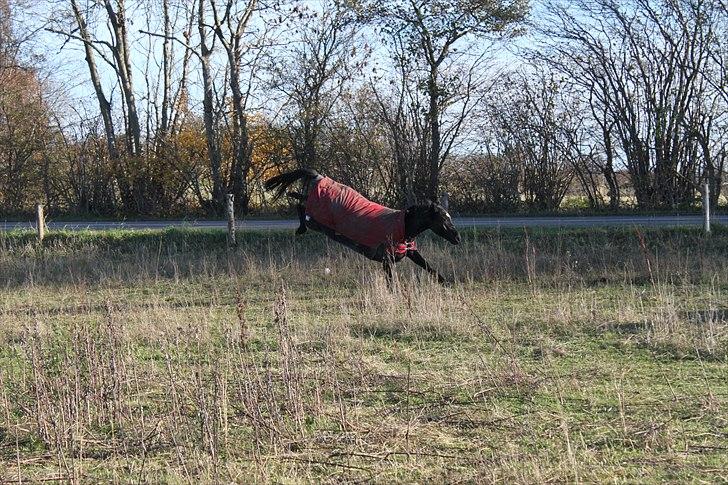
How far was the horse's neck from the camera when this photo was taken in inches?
434

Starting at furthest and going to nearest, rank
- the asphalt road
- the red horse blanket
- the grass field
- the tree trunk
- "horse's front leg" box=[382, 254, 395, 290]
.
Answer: the tree trunk < the asphalt road < the red horse blanket < "horse's front leg" box=[382, 254, 395, 290] < the grass field

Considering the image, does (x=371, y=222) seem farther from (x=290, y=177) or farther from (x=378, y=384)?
(x=378, y=384)

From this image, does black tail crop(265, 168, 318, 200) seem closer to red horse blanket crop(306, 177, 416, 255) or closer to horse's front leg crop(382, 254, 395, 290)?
red horse blanket crop(306, 177, 416, 255)

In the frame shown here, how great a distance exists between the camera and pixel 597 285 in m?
11.4

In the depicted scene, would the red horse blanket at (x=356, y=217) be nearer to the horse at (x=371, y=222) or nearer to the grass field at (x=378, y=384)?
the horse at (x=371, y=222)

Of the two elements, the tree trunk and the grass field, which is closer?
the grass field

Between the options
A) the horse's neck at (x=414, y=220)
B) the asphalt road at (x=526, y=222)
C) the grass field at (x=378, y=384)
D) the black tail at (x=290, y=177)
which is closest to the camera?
the grass field at (x=378, y=384)

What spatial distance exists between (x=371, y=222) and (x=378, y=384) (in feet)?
14.6

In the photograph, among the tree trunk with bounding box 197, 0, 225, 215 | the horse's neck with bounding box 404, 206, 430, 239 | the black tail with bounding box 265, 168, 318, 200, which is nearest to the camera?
the horse's neck with bounding box 404, 206, 430, 239

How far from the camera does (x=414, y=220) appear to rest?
36.3ft

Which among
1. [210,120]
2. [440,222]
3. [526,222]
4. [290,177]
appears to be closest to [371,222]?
[440,222]

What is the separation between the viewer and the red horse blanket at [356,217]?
10.7 metres

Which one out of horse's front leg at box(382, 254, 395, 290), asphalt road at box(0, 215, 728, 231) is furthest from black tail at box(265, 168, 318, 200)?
asphalt road at box(0, 215, 728, 231)

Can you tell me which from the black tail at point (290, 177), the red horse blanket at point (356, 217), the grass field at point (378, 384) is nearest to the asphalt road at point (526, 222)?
the black tail at point (290, 177)
